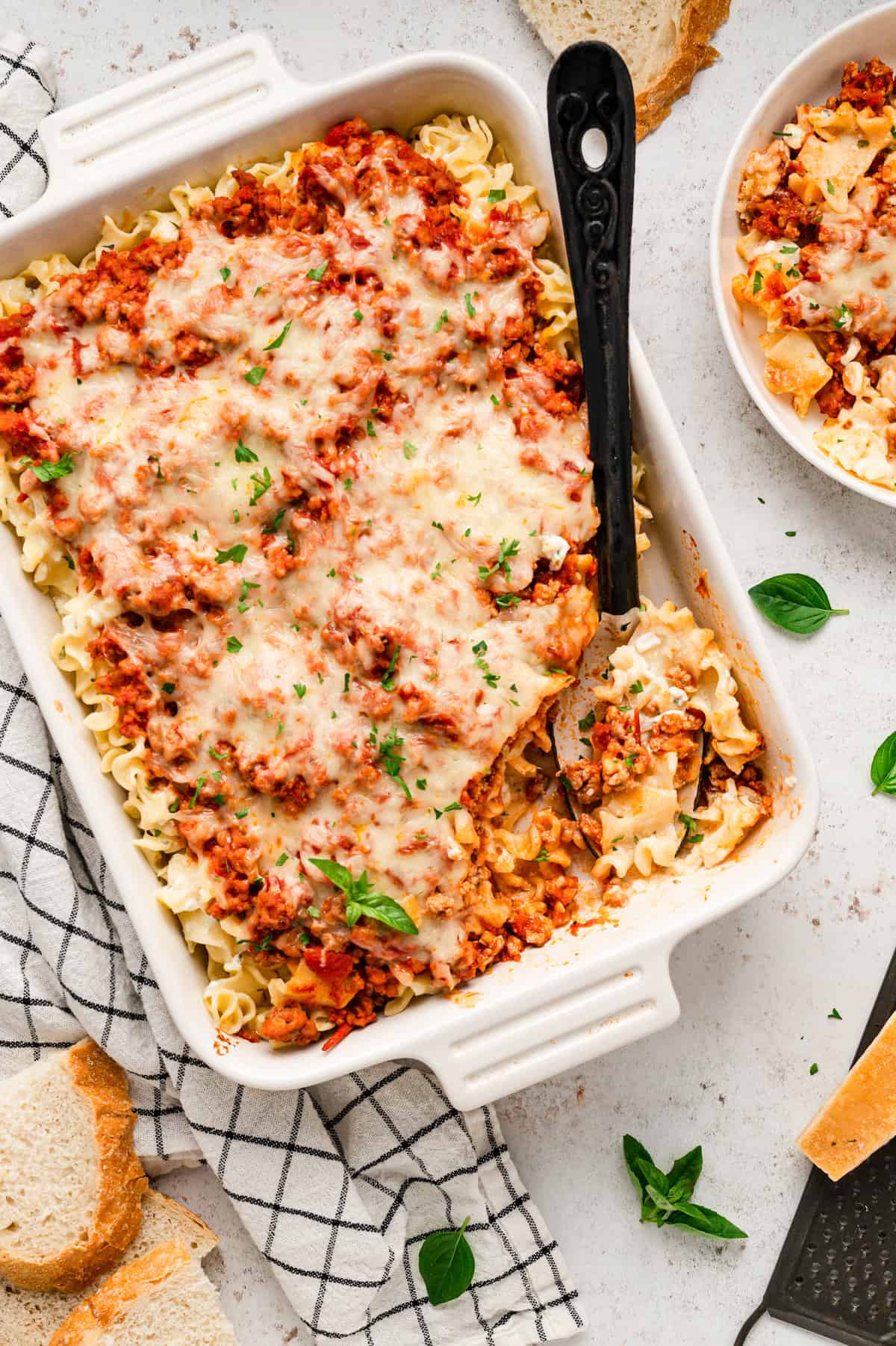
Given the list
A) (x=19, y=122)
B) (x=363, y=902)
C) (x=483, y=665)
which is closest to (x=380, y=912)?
(x=363, y=902)

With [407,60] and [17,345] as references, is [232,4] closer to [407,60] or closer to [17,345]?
[407,60]

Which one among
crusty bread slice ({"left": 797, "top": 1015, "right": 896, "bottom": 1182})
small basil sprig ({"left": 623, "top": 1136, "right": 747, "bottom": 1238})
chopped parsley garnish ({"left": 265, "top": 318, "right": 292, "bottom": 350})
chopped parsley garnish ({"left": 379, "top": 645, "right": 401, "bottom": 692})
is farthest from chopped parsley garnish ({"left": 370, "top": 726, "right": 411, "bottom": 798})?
crusty bread slice ({"left": 797, "top": 1015, "right": 896, "bottom": 1182})

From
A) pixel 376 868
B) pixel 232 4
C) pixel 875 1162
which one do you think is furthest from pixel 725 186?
pixel 875 1162

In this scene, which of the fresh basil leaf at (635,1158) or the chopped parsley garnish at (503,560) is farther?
the fresh basil leaf at (635,1158)

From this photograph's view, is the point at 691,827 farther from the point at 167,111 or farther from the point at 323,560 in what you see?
the point at 167,111

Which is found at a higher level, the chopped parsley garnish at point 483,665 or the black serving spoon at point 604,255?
the black serving spoon at point 604,255

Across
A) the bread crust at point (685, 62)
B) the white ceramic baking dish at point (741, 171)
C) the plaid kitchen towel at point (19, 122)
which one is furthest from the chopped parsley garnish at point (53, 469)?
the bread crust at point (685, 62)

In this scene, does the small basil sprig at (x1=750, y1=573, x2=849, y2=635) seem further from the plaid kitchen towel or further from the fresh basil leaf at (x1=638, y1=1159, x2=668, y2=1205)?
the plaid kitchen towel

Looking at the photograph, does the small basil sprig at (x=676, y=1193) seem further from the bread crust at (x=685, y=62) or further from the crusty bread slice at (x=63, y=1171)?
the bread crust at (x=685, y=62)
